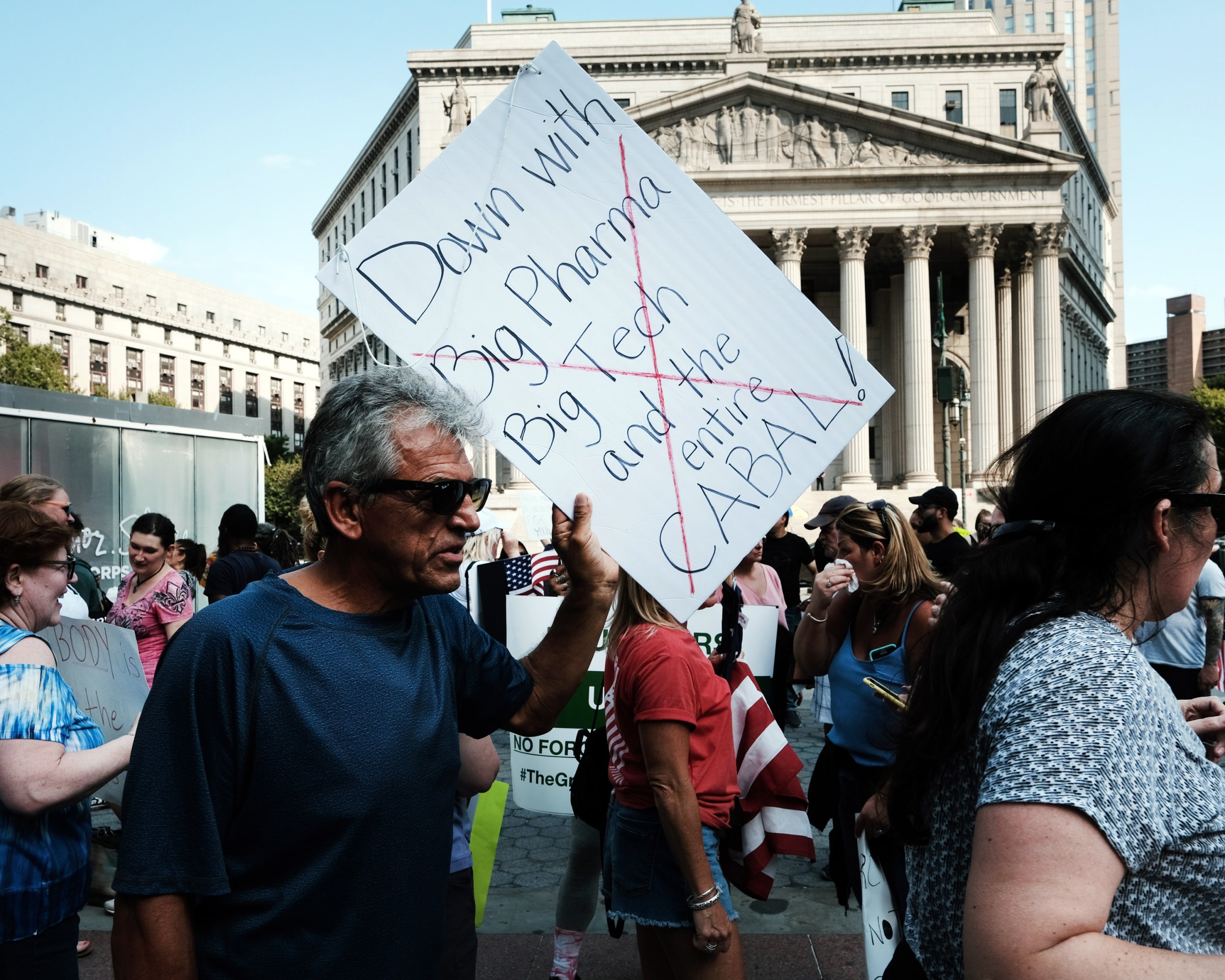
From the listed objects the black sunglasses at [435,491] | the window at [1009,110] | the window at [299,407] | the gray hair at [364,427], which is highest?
the window at [1009,110]

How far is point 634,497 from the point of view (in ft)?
6.89

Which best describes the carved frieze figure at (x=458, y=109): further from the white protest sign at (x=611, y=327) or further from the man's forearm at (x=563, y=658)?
the man's forearm at (x=563, y=658)

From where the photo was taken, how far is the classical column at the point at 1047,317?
37.2 m

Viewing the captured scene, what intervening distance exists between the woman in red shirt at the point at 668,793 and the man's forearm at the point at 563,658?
2.02 feet

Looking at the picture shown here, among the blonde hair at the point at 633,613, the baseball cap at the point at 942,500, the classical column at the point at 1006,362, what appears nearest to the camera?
the blonde hair at the point at 633,613

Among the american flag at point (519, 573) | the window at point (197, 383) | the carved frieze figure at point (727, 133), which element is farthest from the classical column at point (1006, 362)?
the window at point (197, 383)

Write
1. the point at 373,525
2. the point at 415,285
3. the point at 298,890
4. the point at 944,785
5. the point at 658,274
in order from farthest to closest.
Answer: the point at 658,274, the point at 415,285, the point at 373,525, the point at 298,890, the point at 944,785

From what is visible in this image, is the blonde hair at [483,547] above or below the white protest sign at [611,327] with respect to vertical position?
below

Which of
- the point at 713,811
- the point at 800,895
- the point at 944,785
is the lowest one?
the point at 800,895

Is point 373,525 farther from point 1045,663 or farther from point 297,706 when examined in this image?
point 1045,663

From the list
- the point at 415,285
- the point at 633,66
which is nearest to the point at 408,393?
the point at 415,285

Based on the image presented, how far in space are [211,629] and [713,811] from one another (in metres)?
1.67

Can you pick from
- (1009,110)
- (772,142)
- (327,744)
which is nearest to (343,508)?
(327,744)

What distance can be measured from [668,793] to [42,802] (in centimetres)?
142
